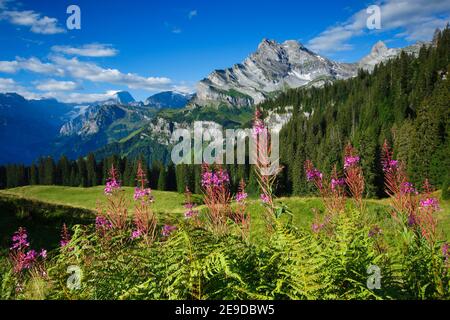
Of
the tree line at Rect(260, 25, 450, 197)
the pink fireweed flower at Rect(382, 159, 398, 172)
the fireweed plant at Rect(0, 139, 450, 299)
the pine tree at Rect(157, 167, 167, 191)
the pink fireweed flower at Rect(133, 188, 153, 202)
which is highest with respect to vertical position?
the tree line at Rect(260, 25, 450, 197)

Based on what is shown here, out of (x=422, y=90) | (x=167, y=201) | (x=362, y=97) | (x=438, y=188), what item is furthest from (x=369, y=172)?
(x=362, y=97)

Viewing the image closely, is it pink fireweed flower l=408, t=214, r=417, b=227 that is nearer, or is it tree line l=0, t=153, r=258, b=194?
pink fireweed flower l=408, t=214, r=417, b=227

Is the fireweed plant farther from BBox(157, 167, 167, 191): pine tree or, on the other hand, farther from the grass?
BBox(157, 167, 167, 191): pine tree

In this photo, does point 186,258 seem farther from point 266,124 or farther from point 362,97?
point 362,97

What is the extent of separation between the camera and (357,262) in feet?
10.2

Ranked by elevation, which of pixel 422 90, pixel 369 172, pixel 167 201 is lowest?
pixel 167 201

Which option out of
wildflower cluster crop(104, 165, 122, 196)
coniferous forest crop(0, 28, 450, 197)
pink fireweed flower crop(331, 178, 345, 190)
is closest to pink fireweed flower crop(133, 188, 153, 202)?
wildflower cluster crop(104, 165, 122, 196)

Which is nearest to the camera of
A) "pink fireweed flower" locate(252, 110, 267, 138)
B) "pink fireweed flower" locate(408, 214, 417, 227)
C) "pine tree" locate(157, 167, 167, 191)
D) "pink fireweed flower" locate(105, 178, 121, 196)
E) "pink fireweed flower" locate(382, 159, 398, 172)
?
"pink fireweed flower" locate(252, 110, 267, 138)

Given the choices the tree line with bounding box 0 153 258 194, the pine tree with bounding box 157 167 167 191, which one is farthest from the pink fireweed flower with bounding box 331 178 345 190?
the pine tree with bounding box 157 167 167 191

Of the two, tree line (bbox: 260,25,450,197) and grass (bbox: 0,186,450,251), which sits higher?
tree line (bbox: 260,25,450,197)

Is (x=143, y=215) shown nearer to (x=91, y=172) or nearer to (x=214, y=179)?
(x=214, y=179)

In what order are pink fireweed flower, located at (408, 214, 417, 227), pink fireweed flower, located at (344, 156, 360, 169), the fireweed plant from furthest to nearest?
pink fireweed flower, located at (344, 156, 360, 169)
pink fireweed flower, located at (408, 214, 417, 227)
the fireweed plant

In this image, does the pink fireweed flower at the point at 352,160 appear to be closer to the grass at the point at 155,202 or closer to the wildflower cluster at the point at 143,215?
the wildflower cluster at the point at 143,215
